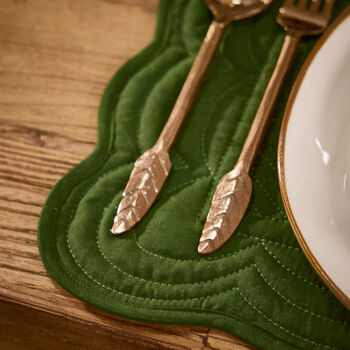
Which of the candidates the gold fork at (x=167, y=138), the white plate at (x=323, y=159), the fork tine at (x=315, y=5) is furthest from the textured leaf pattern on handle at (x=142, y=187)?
the fork tine at (x=315, y=5)

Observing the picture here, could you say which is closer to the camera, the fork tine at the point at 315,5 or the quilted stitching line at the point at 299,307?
the quilted stitching line at the point at 299,307

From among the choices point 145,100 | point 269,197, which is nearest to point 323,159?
point 269,197

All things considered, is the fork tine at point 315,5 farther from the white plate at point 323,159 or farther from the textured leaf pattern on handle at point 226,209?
the textured leaf pattern on handle at point 226,209

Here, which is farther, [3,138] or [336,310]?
[3,138]

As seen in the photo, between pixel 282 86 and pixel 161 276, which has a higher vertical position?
pixel 282 86

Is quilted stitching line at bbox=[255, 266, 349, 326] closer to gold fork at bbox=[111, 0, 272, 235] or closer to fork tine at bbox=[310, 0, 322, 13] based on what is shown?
gold fork at bbox=[111, 0, 272, 235]

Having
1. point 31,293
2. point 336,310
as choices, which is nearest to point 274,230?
point 336,310

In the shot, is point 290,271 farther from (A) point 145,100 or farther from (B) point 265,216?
(A) point 145,100

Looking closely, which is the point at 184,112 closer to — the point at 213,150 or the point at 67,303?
the point at 213,150
